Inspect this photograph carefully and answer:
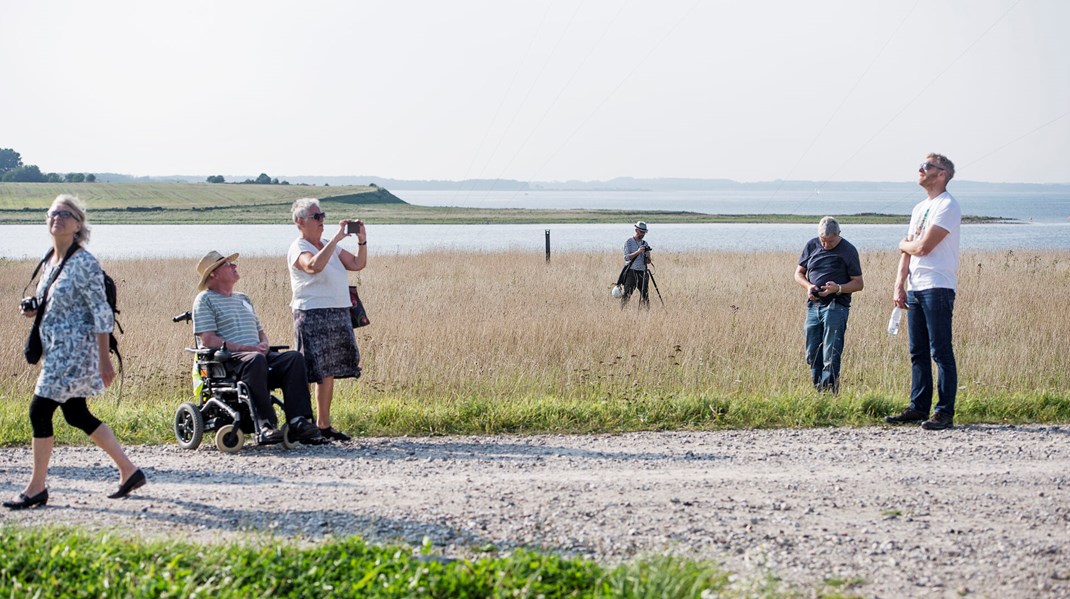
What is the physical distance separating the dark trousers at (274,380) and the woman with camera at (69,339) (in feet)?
5.09

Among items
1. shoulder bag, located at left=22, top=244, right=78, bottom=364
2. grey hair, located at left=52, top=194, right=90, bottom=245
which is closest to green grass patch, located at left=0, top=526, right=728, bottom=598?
shoulder bag, located at left=22, top=244, right=78, bottom=364

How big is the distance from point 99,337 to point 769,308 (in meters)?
11.8

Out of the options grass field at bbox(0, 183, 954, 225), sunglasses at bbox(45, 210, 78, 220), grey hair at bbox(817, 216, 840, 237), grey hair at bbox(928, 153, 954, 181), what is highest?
grey hair at bbox(928, 153, 954, 181)

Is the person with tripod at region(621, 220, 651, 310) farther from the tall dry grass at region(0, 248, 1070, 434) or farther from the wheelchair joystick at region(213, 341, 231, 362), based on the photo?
the wheelchair joystick at region(213, 341, 231, 362)

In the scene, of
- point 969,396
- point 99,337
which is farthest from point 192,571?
point 969,396

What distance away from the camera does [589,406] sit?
8.73 meters

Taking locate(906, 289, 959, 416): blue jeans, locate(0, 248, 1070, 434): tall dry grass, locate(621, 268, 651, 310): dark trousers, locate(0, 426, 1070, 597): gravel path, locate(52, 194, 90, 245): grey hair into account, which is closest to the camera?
locate(0, 426, 1070, 597): gravel path

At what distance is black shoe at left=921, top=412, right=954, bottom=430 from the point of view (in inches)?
318

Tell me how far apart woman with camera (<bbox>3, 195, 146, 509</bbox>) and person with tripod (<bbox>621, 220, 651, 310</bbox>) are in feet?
32.0

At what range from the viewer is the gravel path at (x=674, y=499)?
16.3 ft

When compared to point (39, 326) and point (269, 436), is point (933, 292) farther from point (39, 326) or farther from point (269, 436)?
point (39, 326)

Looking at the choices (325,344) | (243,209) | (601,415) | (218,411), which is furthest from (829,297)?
(243,209)

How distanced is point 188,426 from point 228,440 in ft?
1.69

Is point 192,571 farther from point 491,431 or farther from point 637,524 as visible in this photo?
point 491,431
